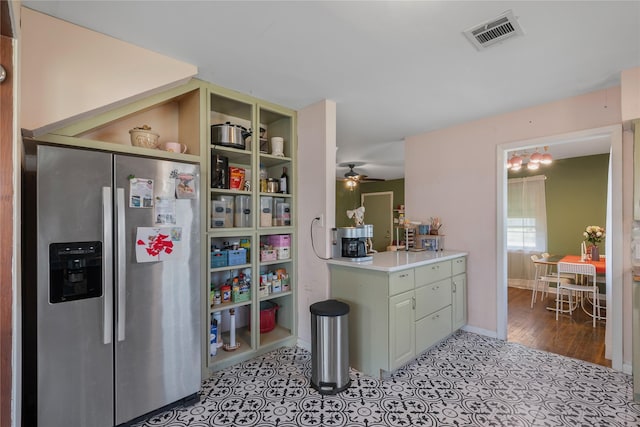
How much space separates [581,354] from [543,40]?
9.25ft

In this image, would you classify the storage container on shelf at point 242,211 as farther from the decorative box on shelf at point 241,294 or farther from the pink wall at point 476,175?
the pink wall at point 476,175

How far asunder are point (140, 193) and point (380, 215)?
7147 mm

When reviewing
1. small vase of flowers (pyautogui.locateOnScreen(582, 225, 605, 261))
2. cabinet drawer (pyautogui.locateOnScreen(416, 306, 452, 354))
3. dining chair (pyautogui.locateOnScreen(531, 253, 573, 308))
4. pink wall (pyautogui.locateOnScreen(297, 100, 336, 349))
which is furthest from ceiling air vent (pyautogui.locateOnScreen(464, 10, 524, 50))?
small vase of flowers (pyautogui.locateOnScreen(582, 225, 605, 261))

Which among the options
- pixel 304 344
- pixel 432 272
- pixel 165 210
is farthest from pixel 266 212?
pixel 432 272

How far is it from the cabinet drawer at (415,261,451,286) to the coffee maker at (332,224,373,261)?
1.52 ft

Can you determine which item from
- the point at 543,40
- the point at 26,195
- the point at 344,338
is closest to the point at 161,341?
the point at 26,195

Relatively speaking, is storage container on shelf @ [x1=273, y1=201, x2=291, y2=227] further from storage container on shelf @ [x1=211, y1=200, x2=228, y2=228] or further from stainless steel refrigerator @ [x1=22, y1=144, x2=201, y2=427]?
stainless steel refrigerator @ [x1=22, y1=144, x2=201, y2=427]

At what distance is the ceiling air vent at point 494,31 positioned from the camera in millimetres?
1719

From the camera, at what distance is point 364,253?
2746mm

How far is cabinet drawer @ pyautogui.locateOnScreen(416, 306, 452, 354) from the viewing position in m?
2.67

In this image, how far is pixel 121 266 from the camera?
5.72 feet

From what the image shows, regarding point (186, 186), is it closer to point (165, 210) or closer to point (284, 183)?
point (165, 210)

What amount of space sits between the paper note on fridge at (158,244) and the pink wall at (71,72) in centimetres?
80

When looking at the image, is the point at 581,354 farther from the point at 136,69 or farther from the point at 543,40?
the point at 136,69
